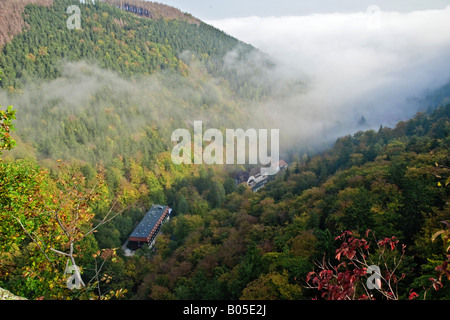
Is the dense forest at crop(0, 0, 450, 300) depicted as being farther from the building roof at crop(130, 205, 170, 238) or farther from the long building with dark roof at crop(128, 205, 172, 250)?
the long building with dark roof at crop(128, 205, 172, 250)

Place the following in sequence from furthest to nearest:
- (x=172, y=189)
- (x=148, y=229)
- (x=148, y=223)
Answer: (x=172, y=189) → (x=148, y=223) → (x=148, y=229)

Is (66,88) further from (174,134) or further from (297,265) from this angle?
(297,265)

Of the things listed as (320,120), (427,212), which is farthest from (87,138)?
(320,120)

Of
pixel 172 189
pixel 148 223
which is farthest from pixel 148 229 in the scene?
pixel 172 189

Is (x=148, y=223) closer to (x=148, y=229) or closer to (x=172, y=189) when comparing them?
(x=148, y=229)

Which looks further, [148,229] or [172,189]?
[172,189]

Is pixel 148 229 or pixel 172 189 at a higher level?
pixel 172 189
